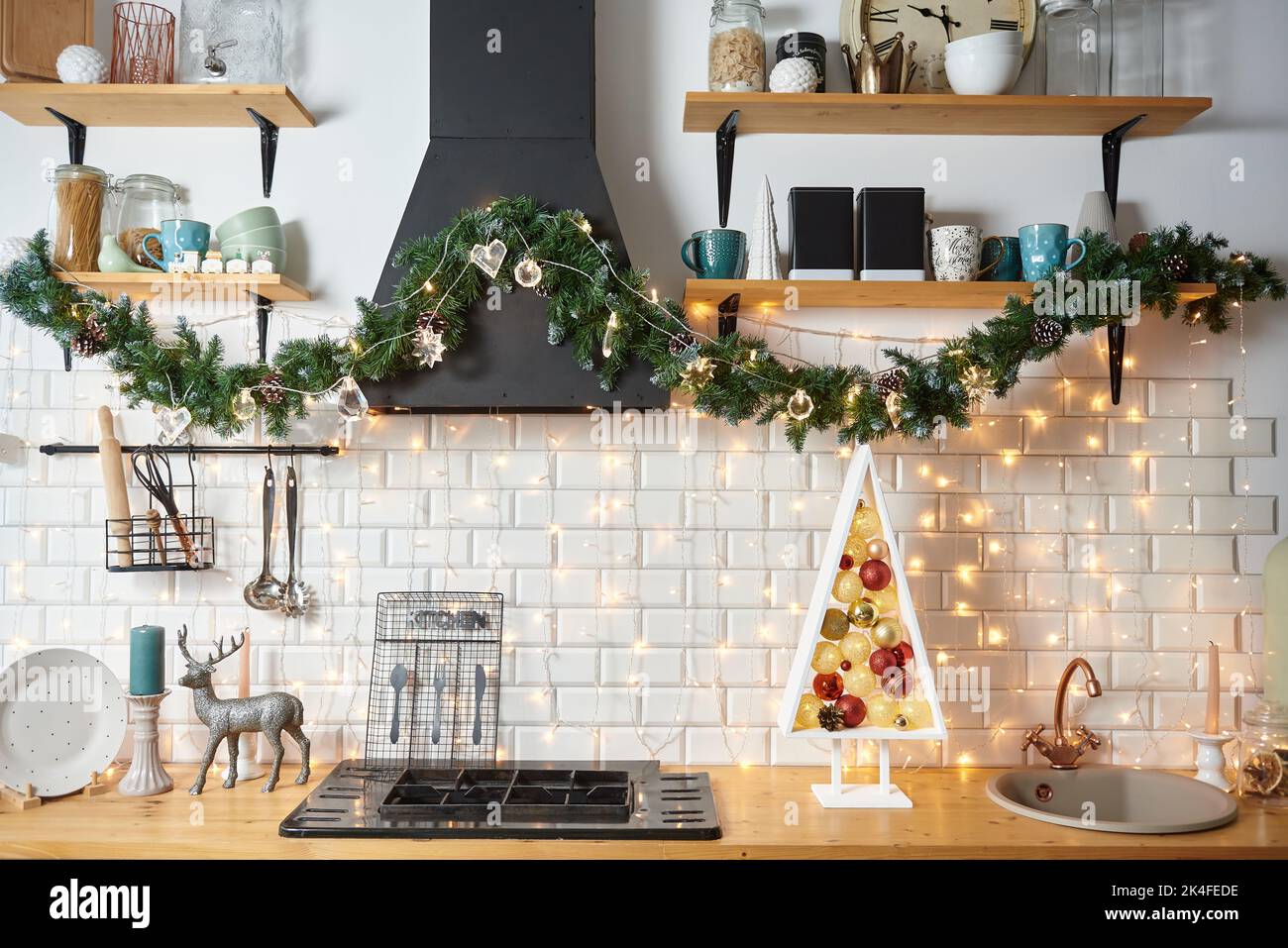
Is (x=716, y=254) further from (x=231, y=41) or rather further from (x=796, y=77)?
(x=231, y=41)

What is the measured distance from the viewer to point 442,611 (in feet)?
7.23

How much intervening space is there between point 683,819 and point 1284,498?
1564mm

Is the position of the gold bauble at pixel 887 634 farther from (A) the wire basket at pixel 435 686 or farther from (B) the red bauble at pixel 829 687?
(A) the wire basket at pixel 435 686

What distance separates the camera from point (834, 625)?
198cm

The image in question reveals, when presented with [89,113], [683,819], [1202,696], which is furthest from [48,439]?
[1202,696]

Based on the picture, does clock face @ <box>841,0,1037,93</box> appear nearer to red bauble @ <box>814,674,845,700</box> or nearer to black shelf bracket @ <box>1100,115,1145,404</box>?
black shelf bracket @ <box>1100,115,1145,404</box>

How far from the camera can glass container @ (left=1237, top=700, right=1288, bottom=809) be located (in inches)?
Result: 78.7

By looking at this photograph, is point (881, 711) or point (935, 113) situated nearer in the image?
point (881, 711)

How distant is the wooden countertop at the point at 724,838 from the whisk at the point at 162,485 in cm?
52

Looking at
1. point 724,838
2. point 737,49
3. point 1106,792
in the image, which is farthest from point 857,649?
point 737,49

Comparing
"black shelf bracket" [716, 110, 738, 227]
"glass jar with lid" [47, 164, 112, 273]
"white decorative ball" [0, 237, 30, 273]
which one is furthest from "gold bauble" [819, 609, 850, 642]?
"white decorative ball" [0, 237, 30, 273]

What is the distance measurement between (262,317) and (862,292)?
4.34 ft
